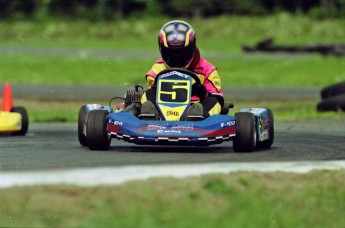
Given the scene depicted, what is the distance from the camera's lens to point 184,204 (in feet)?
19.1

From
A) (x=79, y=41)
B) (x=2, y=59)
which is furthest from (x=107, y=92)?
(x=79, y=41)

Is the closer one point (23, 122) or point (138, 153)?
point (138, 153)

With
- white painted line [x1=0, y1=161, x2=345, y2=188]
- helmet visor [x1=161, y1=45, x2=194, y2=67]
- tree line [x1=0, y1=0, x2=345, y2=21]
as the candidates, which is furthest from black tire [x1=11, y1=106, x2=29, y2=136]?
tree line [x1=0, y1=0, x2=345, y2=21]

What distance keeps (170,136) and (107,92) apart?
13739 mm

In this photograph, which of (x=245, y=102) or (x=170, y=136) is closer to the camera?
(x=170, y=136)

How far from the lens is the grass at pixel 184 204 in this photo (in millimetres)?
5547

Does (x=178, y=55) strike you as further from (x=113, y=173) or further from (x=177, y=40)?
(x=113, y=173)

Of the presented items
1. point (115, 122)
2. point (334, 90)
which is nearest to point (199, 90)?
point (115, 122)

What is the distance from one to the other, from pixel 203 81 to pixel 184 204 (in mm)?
4541

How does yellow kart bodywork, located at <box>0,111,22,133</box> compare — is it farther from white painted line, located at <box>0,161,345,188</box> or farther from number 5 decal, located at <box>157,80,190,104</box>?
white painted line, located at <box>0,161,345,188</box>

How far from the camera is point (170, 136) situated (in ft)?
30.1

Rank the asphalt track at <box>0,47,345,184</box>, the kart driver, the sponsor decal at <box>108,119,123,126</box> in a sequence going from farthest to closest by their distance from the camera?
the kart driver → the sponsor decal at <box>108,119,123,126</box> → the asphalt track at <box>0,47,345,184</box>

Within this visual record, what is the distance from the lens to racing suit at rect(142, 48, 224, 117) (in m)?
9.98

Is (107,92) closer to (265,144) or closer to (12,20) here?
(265,144)
